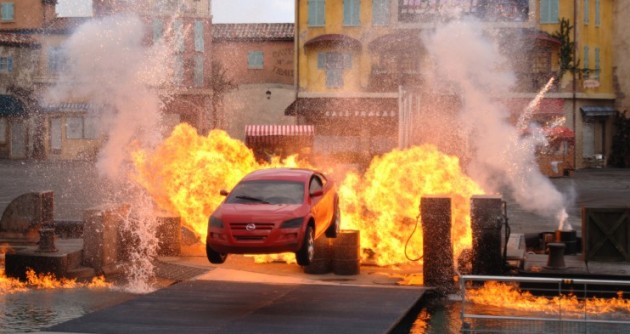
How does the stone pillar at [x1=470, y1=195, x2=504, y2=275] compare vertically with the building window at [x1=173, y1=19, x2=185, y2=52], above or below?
below

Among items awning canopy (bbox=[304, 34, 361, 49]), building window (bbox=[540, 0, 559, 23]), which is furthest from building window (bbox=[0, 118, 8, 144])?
building window (bbox=[540, 0, 559, 23])

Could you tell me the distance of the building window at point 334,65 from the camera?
54.6 m

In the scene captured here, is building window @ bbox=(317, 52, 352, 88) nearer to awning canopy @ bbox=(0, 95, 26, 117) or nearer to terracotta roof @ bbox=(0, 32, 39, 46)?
terracotta roof @ bbox=(0, 32, 39, 46)

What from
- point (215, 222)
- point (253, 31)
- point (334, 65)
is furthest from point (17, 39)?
point (215, 222)

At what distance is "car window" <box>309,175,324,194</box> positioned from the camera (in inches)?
607

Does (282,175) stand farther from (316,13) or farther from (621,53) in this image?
(621,53)

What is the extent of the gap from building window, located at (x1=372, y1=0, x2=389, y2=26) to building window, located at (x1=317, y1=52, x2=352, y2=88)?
2770 mm

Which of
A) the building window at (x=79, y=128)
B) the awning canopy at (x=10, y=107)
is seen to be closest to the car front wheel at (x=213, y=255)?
the building window at (x=79, y=128)

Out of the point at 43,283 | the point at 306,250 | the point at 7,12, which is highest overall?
the point at 7,12

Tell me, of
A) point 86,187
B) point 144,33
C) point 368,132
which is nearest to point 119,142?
point 86,187

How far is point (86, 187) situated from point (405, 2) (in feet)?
78.4

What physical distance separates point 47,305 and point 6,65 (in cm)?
5738

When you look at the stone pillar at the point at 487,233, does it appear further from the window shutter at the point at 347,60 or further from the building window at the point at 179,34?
the building window at the point at 179,34

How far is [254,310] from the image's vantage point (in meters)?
13.0
